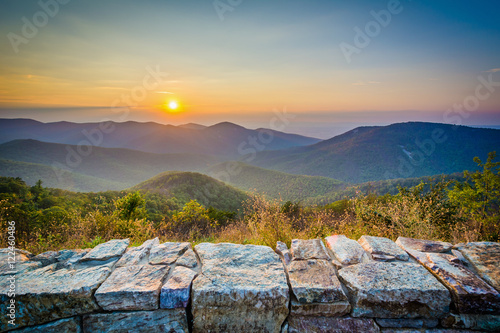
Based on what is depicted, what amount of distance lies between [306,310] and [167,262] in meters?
1.51

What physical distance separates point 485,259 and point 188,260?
3207mm

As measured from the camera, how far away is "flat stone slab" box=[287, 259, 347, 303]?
6.78 ft

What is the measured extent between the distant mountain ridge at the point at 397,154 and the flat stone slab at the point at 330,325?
99.1m

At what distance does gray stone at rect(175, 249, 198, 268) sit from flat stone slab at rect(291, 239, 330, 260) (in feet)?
3.65

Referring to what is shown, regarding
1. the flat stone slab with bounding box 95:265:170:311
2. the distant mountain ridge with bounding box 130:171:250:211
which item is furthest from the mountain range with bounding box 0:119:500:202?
the flat stone slab with bounding box 95:265:170:311

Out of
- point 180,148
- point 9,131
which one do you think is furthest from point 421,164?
point 9,131

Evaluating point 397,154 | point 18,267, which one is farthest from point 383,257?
point 397,154

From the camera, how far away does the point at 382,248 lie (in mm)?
2699

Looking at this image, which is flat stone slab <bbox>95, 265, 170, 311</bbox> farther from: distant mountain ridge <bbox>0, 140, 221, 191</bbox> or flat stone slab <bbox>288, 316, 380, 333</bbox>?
distant mountain ridge <bbox>0, 140, 221, 191</bbox>

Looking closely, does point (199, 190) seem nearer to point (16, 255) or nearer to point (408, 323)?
point (16, 255)

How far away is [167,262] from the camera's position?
8.39ft

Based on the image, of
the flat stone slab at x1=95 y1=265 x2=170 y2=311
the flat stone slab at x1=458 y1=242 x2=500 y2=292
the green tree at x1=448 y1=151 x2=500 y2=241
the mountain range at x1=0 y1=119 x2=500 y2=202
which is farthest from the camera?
the mountain range at x1=0 y1=119 x2=500 y2=202

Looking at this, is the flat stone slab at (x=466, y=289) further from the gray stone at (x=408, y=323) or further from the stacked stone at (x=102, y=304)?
the stacked stone at (x=102, y=304)

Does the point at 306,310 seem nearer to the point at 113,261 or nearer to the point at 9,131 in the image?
the point at 113,261
